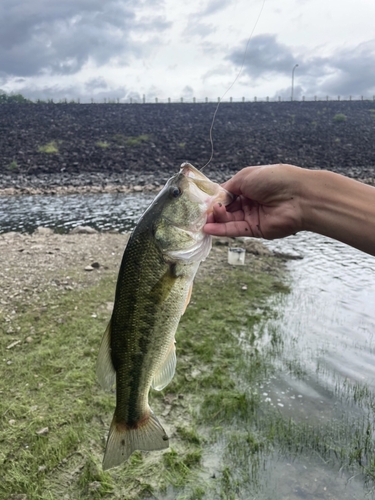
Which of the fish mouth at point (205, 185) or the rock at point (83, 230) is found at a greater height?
the fish mouth at point (205, 185)

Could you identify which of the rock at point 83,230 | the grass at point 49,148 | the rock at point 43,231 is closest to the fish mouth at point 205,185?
the rock at point 83,230

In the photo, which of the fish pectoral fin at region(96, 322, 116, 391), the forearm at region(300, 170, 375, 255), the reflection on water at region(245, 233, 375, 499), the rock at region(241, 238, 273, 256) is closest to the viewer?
the fish pectoral fin at region(96, 322, 116, 391)

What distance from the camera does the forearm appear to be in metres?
3.19

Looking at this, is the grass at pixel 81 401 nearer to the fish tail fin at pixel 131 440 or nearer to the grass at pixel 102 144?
the fish tail fin at pixel 131 440

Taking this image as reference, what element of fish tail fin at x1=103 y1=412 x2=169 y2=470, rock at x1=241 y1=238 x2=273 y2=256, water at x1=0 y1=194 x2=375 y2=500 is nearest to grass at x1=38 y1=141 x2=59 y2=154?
rock at x1=241 y1=238 x2=273 y2=256

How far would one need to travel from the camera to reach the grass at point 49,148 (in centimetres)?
3881

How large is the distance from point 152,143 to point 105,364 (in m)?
42.4

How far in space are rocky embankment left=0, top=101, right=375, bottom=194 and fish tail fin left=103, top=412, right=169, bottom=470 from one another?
27.3 meters

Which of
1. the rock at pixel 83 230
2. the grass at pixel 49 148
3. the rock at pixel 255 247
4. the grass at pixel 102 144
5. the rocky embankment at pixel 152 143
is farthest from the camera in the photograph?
the grass at pixel 102 144

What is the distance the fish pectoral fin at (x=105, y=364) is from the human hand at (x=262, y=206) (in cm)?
110

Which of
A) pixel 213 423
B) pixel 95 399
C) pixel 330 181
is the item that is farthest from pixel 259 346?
pixel 330 181

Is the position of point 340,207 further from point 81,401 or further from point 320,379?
point 81,401

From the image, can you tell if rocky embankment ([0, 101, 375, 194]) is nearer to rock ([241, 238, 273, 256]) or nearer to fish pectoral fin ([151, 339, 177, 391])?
rock ([241, 238, 273, 256])

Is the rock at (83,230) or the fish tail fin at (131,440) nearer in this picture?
the fish tail fin at (131,440)
